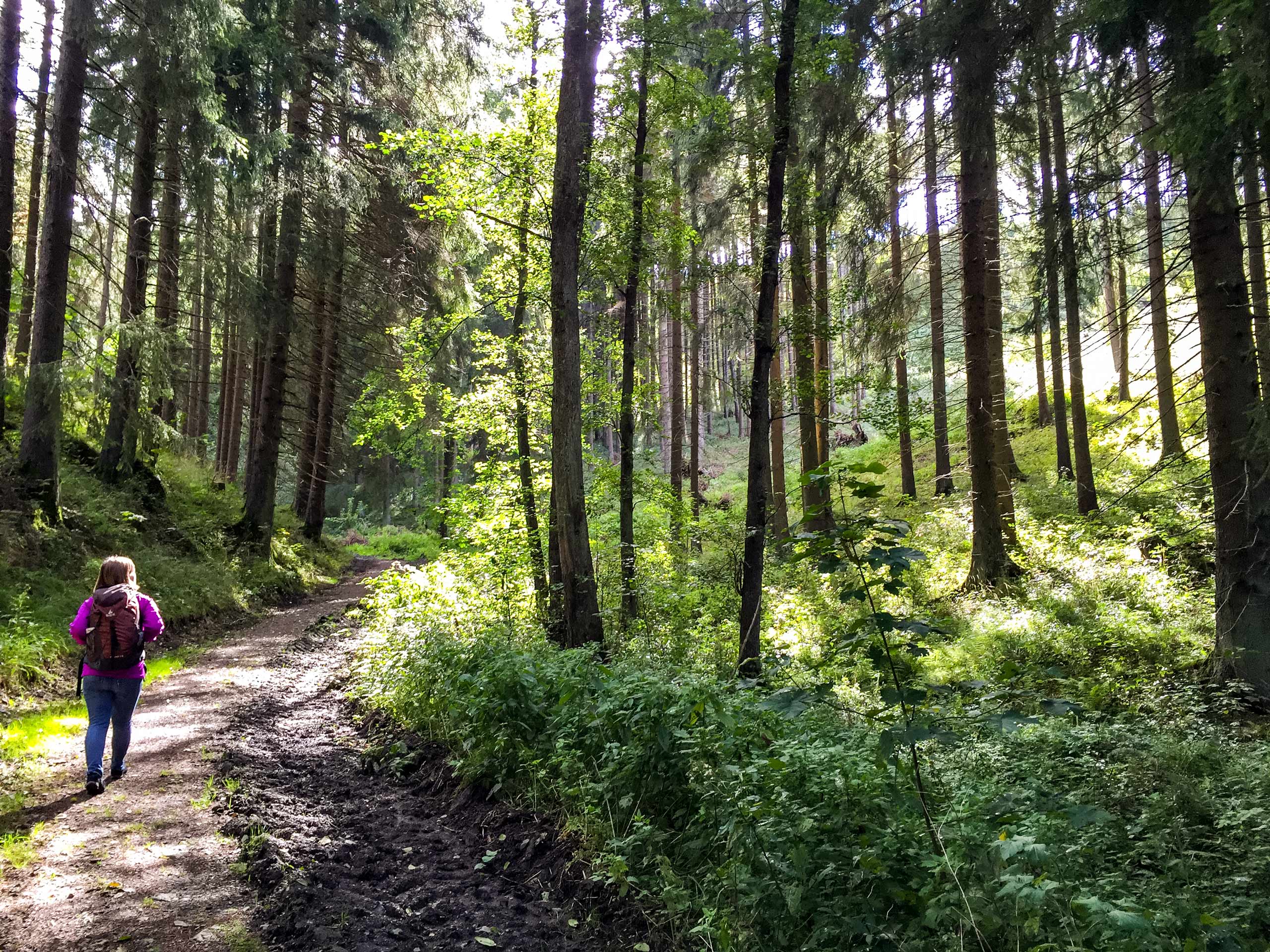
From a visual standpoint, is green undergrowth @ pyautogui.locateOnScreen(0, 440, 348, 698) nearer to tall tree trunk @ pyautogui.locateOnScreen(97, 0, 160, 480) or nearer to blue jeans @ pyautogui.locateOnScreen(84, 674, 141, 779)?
tall tree trunk @ pyautogui.locateOnScreen(97, 0, 160, 480)

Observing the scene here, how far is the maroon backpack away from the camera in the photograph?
5.68 m

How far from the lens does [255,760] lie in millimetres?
6402

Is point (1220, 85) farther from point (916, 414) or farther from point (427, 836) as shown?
point (427, 836)

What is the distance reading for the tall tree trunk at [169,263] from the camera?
11.5m

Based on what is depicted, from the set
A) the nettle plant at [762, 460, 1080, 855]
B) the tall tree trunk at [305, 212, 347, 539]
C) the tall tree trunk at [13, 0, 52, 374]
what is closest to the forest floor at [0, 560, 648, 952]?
the nettle plant at [762, 460, 1080, 855]

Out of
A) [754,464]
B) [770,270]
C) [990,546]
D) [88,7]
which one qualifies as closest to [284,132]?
[88,7]

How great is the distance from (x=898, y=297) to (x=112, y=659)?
33.7 feet

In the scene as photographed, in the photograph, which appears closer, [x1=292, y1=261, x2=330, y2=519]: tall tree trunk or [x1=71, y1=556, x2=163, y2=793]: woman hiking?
[x1=71, y1=556, x2=163, y2=793]: woman hiking

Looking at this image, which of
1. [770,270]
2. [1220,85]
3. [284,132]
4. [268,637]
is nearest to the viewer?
[1220,85]

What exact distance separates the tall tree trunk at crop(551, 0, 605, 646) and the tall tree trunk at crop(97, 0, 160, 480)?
24.6 feet

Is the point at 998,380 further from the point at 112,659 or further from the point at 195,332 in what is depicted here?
the point at 195,332

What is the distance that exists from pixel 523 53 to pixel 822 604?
10763 mm

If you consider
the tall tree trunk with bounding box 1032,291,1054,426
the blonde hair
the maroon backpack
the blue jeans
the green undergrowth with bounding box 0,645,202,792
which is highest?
the tall tree trunk with bounding box 1032,291,1054,426

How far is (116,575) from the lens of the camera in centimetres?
595
